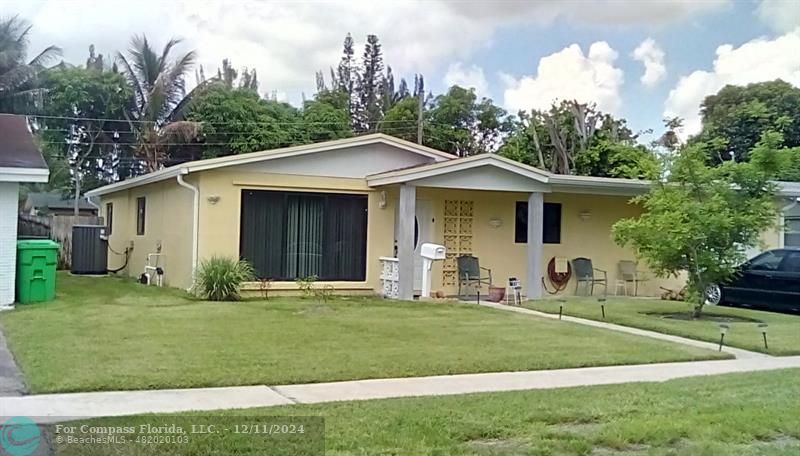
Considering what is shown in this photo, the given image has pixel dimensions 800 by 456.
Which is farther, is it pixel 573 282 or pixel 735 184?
pixel 573 282

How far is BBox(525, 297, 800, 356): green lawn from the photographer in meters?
10.3

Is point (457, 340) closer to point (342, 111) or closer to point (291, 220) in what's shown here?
point (291, 220)

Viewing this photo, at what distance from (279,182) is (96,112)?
20128mm

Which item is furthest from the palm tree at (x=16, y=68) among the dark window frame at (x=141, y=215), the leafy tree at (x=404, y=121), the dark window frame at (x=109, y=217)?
the leafy tree at (x=404, y=121)

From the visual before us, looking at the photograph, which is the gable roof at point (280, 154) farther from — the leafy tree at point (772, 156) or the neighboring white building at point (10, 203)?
the leafy tree at point (772, 156)

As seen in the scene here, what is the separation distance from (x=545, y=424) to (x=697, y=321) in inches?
309

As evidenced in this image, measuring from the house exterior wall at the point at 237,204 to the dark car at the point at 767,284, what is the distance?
6668 mm

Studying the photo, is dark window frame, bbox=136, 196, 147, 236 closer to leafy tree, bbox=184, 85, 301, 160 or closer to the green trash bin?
the green trash bin

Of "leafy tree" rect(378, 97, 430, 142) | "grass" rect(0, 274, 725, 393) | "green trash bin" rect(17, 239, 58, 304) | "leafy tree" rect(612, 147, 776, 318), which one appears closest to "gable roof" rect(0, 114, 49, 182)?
"green trash bin" rect(17, 239, 58, 304)

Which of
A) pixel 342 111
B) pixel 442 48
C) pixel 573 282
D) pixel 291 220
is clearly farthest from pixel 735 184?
pixel 342 111

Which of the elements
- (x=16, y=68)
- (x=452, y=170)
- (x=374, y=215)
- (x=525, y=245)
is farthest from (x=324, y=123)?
(x=452, y=170)

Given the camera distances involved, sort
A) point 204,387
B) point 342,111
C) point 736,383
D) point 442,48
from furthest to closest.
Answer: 1. point 342,111
2. point 442,48
3. point 736,383
4. point 204,387

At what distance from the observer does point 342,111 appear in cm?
3634

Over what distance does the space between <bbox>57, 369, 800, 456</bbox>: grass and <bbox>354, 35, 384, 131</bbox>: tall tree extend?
3450 centimetres
